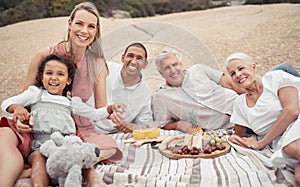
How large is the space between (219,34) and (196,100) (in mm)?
2706

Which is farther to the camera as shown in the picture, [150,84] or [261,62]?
[261,62]

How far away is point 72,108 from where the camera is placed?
173cm

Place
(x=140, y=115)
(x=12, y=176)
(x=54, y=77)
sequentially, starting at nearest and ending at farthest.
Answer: (x=12, y=176) → (x=54, y=77) → (x=140, y=115)

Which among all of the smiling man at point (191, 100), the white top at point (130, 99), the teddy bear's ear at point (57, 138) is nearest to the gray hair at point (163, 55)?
the smiling man at point (191, 100)

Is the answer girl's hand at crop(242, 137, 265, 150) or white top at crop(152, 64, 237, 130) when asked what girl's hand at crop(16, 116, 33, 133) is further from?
girl's hand at crop(242, 137, 265, 150)

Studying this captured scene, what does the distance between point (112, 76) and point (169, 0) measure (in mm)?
3221

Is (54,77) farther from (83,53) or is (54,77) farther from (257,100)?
(257,100)

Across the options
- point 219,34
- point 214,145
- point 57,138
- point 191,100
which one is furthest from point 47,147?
point 219,34

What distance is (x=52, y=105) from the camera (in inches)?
66.4

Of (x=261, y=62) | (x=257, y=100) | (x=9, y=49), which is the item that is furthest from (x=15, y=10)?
(x=257, y=100)

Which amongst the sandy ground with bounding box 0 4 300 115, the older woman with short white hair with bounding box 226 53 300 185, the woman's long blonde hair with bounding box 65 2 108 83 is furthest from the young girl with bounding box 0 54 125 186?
the sandy ground with bounding box 0 4 300 115

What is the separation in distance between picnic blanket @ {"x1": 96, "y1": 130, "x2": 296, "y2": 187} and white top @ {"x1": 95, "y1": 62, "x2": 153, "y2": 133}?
20cm

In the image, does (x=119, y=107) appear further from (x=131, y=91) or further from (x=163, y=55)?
(x=163, y=55)

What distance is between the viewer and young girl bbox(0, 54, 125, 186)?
1623mm
